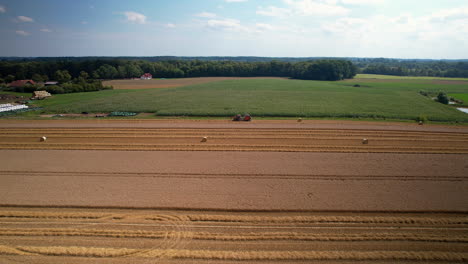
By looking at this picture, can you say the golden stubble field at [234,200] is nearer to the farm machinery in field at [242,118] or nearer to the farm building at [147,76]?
the farm machinery in field at [242,118]

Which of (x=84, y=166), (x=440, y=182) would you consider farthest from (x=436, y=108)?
(x=84, y=166)

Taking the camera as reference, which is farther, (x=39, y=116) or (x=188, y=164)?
(x=39, y=116)

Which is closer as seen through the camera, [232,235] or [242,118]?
[232,235]

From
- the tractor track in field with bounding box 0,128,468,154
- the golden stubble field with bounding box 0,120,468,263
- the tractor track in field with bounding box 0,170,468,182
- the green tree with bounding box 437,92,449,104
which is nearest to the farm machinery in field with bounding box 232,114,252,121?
the tractor track in field with bounding box 0,128,468,154

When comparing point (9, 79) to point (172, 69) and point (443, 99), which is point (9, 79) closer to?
point (172, 69)

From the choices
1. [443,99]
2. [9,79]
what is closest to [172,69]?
[9,79]

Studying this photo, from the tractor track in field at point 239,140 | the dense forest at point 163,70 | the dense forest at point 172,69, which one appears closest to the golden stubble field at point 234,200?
the tractor track in field at point 239,140

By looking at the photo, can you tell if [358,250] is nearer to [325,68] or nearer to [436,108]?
[436,108]
